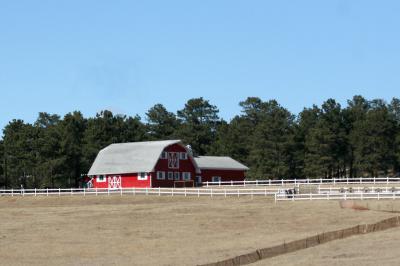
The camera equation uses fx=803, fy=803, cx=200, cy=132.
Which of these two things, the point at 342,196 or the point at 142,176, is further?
the point at 142,176

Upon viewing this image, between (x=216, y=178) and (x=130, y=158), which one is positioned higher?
(x=130, y=158)

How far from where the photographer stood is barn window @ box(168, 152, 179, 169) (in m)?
97.3

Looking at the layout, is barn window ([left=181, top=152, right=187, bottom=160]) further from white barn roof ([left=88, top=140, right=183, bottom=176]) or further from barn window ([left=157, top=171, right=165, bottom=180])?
barn window ([left=157, top=171, right=165, bottom=180])

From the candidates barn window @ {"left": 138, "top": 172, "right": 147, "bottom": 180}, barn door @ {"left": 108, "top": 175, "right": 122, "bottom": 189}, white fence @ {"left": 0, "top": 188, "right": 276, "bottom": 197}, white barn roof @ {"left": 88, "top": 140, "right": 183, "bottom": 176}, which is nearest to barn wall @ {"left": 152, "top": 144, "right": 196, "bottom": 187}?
white barn roof @ {"left": 88, "top": 140, "right": 183, "bottom": 176}

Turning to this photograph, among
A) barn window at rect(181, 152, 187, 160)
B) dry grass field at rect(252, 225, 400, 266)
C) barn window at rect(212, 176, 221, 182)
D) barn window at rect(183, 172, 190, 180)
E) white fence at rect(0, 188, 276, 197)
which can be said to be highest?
barn window at rect(181, 152, 187, 160)

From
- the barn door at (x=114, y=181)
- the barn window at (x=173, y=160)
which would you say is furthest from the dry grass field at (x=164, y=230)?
the barn door at (x=114, y=181)

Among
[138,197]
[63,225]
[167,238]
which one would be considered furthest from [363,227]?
[138,197]

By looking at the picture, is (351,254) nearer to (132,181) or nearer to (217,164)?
(132,181)

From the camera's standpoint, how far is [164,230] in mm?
48906

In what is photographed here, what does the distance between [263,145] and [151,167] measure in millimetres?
34978

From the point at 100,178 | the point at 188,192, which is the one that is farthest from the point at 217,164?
the point at 188,192

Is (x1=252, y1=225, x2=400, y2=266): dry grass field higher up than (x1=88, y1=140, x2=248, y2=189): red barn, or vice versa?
(x1=88, y1=140, x2=248, y2=189): red barn

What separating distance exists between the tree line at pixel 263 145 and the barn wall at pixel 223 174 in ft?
51.8

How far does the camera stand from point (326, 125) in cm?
12431
